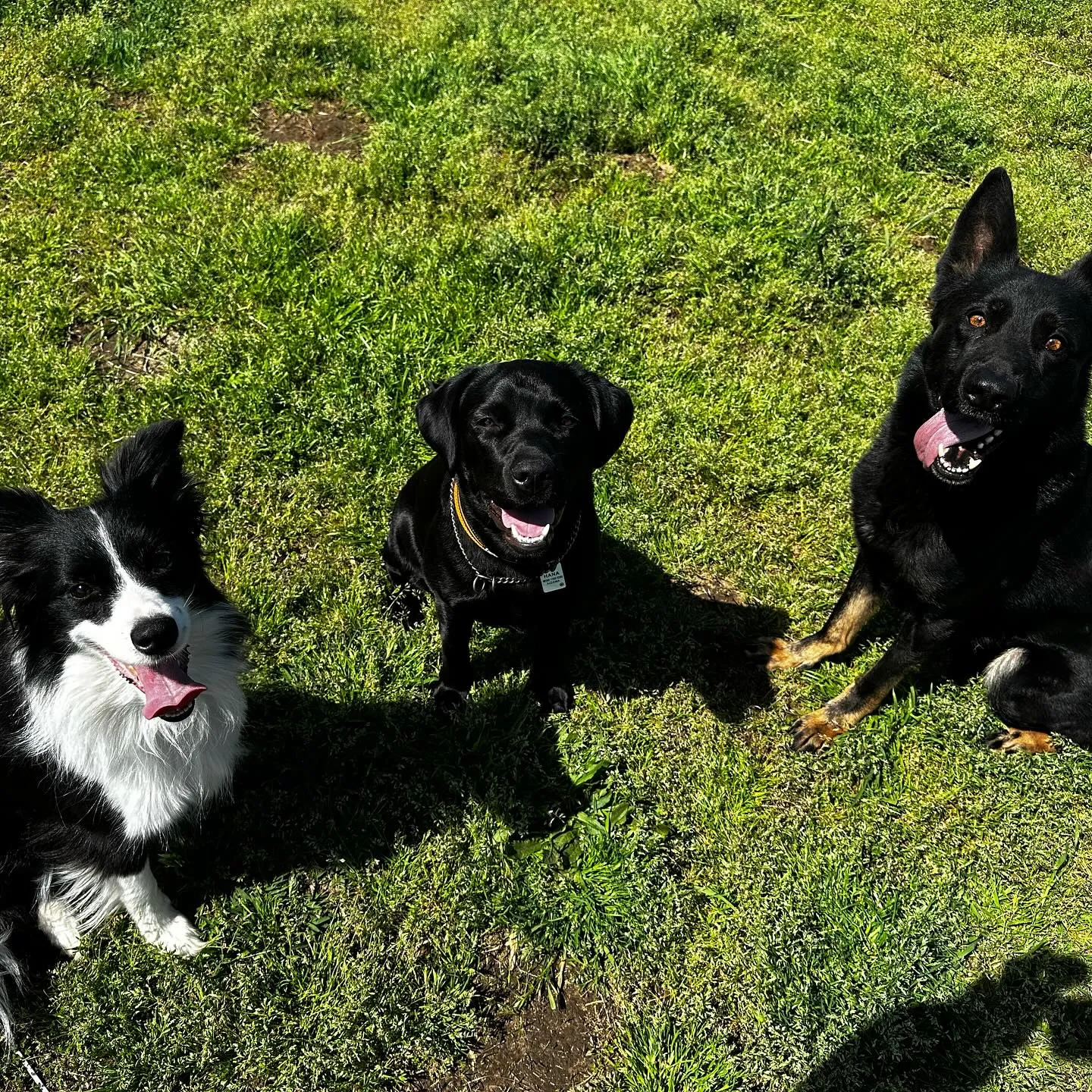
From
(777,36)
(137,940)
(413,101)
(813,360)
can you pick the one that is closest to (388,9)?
(413,101)

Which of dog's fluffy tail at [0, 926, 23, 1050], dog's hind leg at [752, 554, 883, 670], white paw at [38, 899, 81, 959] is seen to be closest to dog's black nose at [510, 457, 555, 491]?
dog's hind leg at [752, 554, 883, 670]

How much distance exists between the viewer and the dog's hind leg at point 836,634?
3383mm

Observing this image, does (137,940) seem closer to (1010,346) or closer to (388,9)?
(1010,346)

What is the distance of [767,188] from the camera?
5.20 m

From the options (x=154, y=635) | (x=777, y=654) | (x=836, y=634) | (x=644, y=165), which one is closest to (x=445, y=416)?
(x=154, y=635)

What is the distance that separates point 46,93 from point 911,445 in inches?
224

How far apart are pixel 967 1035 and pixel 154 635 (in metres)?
3.03

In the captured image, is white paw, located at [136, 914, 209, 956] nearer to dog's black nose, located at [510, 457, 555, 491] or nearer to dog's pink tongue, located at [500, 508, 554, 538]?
dog's pink tongue, located at [500, 508, 554, 538]

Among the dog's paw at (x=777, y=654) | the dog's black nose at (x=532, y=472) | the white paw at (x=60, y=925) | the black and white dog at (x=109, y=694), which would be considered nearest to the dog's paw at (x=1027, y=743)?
the dog's paw at (x=777, y=654)

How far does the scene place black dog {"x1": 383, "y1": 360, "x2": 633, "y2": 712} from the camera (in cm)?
271

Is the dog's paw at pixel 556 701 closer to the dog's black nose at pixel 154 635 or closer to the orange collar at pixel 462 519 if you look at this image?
the orange collar at pixel 462 519

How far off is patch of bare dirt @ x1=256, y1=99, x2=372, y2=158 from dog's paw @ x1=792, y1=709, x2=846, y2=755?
444 cm

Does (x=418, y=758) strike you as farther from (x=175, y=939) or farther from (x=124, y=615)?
(x=124, y=615)

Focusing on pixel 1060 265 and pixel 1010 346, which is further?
pixel 1060 265
